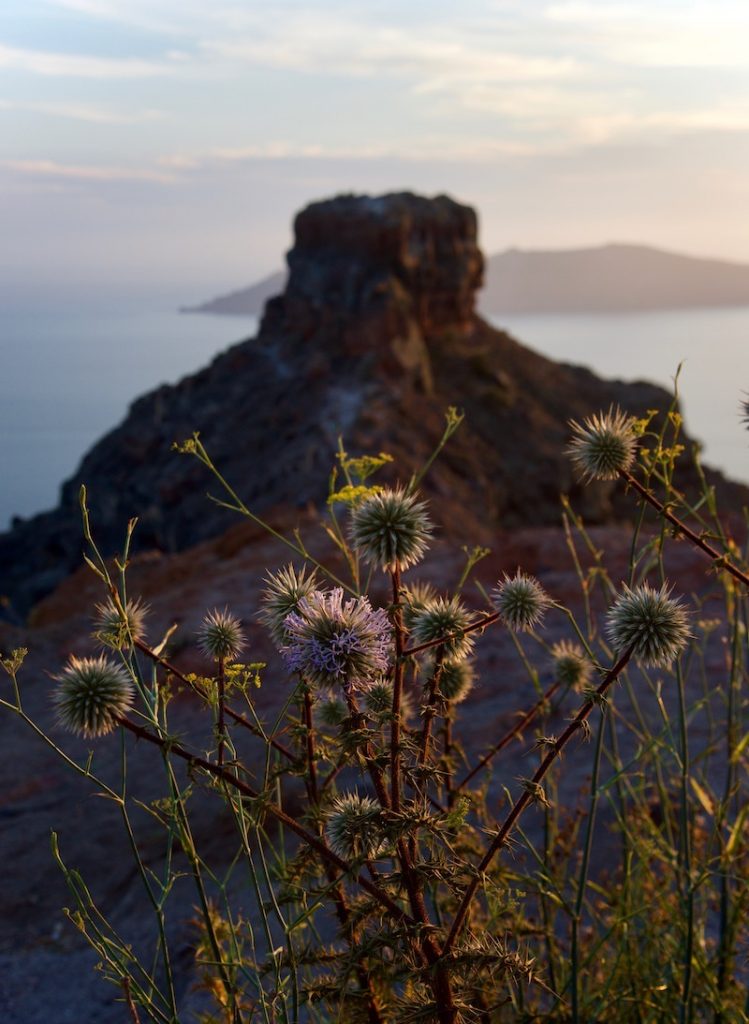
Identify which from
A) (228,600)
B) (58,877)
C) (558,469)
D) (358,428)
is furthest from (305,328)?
(58,877)

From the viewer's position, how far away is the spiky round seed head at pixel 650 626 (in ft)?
9.05

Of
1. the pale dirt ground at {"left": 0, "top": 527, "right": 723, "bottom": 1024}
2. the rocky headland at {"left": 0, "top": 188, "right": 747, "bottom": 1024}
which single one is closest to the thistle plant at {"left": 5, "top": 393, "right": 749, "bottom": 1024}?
the pale dirt ground at {"left": 0, "top": 527, "right": 723, "bottom": 1024}

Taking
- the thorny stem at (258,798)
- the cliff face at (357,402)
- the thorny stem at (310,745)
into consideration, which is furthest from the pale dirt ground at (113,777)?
the cliff face at (357,402)

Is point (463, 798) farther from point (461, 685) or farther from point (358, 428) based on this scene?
point (358, 428)

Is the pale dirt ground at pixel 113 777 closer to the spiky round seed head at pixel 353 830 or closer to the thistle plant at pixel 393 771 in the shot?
the thistle plant at pixel 393 771

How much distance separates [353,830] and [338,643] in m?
0.45

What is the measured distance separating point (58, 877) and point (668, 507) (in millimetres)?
6716

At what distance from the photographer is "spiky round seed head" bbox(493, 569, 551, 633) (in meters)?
3.00

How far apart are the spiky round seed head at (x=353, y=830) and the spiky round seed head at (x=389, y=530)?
25.5 inches

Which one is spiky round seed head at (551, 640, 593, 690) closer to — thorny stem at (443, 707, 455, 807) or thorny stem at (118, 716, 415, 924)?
thorny stem at (443, 707, 455, 807)

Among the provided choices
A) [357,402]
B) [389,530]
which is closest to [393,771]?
[389,530]

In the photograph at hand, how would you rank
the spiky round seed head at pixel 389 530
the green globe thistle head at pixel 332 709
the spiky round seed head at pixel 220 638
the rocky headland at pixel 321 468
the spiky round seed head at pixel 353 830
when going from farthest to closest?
the rocky headland at pixel 321 468 < the green globe thistle head at pixel 332 709 < the spiky round seed head at pixel 220 638 < the spiky round seed head at pixel 389 530 < the spiky round seed head at pixel 353 830

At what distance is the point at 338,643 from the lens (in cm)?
243

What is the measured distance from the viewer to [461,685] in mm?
3514
